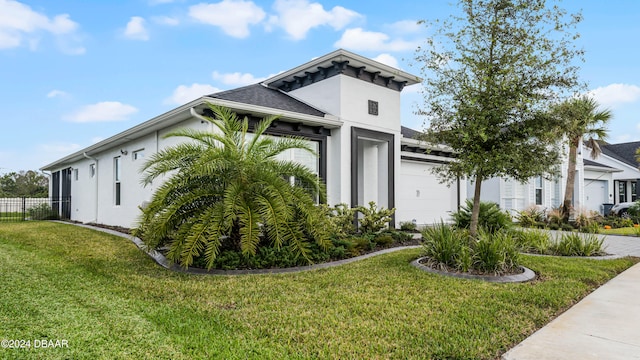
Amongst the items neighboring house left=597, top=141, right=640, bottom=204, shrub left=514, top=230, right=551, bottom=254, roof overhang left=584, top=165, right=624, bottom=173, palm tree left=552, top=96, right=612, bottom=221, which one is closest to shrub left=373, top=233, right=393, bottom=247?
shrub left=514, top=230, right=551, bottom=254

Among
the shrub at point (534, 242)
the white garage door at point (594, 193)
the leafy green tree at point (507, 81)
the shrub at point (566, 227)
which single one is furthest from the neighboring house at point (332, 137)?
the white garage door at point (594, 193)

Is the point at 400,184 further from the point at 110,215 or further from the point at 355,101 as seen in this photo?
the point at 110,215

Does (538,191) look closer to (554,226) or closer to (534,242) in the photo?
(554,226)

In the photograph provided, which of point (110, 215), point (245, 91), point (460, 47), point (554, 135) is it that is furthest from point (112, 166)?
point (554, 135)

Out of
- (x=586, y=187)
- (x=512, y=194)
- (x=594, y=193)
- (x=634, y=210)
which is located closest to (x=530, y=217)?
(x=512, y=194)

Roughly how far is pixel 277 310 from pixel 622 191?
104 ft

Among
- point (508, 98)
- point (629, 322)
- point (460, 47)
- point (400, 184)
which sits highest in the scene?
point (460, 47)

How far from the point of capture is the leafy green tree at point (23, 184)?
35938 mm

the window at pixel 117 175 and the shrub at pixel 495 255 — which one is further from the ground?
the window at pixel 117 175

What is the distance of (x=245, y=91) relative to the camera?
1120 cm

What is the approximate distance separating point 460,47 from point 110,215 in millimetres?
12921

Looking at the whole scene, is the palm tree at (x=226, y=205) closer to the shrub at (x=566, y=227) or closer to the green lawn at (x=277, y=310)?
the green lawn at (x=277, y=310)

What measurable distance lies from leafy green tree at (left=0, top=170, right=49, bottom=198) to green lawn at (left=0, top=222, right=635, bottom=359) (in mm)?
35743

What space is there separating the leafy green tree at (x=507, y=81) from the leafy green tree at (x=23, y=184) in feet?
129
